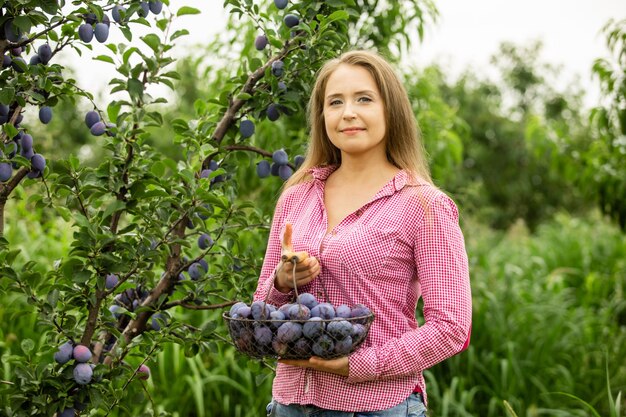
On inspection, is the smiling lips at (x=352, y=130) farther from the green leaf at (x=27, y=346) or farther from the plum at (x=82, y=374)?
the green leaf at (x=27, y=346)

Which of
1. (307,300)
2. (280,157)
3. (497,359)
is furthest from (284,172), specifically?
(497,359)

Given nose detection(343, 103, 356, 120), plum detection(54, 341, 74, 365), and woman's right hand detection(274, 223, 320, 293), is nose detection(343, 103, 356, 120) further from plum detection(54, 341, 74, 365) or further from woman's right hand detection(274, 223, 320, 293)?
plum detection(54, 341, 74, 365)

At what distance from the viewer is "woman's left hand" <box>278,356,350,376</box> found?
154 cm

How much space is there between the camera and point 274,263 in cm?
186

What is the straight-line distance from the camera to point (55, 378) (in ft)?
6.37

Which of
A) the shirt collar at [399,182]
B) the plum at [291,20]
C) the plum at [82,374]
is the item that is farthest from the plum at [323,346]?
the plum at [291,20]

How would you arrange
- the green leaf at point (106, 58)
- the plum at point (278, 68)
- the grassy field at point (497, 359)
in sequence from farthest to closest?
1. the grassy field at point (497, 359)
2. the plum at point (278, 68)
3. the green leaf at point (106, 58)

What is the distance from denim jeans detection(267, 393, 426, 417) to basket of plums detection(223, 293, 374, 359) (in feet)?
0.58

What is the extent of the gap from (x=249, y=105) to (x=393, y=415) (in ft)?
3.60

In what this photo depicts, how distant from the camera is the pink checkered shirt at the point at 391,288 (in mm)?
1594

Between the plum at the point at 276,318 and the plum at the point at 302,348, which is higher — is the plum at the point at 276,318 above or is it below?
above

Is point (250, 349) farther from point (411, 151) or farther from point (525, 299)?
point (525, 299)

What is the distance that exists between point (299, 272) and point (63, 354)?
706 millimetres

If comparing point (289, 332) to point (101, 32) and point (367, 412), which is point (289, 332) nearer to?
point (367, 412)
